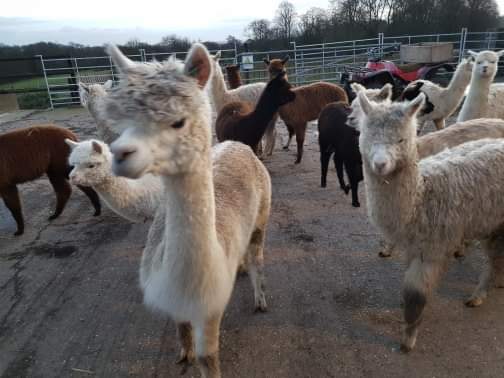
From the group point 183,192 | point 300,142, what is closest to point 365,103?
point 183,192

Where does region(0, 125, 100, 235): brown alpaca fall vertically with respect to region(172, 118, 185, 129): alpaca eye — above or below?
below

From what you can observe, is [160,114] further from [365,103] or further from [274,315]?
[274,315]

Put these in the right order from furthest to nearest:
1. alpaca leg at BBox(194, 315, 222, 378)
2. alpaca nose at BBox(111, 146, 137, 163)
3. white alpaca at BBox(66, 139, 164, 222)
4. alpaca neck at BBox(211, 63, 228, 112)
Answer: alpaca neck at BBox(211, 63, 228, 112)
white alpaca at BBox(66, 139, 164, 222)
alpaca leg at BBox(194, 315, 222, 378)
alpaca nose at BBox(111, 146, 137, 163)

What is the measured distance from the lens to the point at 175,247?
166cm

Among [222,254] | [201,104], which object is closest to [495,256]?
[222,254]

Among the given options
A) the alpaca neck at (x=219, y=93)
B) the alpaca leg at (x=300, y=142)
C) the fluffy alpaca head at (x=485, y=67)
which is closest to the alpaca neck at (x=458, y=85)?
the fluffy alpaca head at (x=485, y=67)

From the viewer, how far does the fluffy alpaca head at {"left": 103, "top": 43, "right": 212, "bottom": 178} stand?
1.28 meters

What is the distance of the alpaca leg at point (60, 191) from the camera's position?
16.0 ft

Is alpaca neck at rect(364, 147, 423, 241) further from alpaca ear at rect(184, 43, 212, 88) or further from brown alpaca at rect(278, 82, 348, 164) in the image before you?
brown alpaca at rect(278, 82, 348, 164)

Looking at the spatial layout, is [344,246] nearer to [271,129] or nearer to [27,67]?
[271,129]

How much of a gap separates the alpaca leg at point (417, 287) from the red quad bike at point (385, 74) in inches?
144

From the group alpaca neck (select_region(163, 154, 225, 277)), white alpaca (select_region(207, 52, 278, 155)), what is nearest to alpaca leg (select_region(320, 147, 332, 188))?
white alpaca (select_region(207, 52, 278, 155))

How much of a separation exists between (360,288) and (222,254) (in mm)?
1843

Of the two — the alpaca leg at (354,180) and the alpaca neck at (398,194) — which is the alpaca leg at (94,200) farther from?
the alpaca neck at (398,194)
